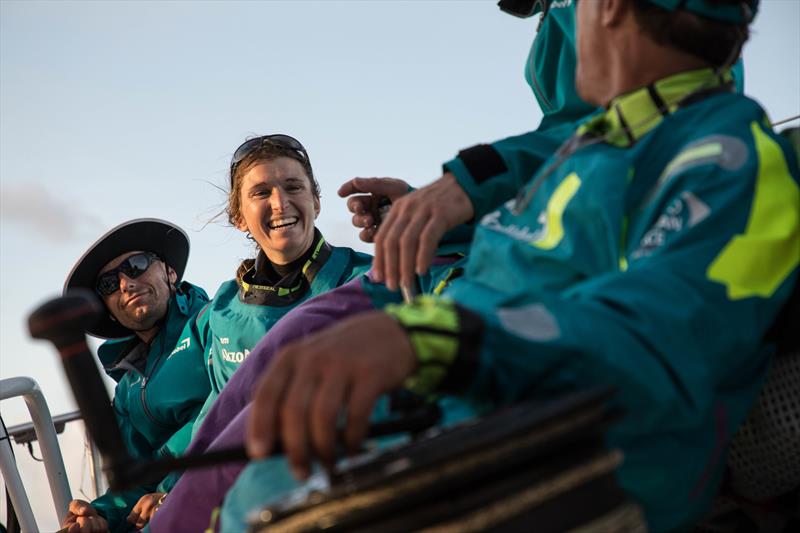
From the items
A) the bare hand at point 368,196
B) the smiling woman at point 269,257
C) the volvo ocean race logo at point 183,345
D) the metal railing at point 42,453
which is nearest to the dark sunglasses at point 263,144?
the smiling woman at point 269,257

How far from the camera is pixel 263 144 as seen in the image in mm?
4258

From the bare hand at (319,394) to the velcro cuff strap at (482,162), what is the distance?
3.42ft

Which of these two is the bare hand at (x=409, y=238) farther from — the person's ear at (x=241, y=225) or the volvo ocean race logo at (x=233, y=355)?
the person's ear at (x=241, y=225)

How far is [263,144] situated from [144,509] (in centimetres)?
169

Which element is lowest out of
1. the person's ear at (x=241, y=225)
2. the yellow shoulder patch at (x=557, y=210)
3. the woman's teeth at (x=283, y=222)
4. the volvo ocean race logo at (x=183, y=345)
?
the volvo ocean race logo at (x=183, y=345)

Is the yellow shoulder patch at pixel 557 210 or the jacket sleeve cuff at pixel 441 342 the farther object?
the yellow shoulder patch at pixel 557 210

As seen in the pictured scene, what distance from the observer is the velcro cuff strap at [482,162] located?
1920 mm

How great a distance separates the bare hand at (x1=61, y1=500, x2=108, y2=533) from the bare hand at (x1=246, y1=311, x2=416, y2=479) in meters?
2.87

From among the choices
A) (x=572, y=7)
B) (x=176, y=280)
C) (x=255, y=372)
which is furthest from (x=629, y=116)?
(x=176, y=280)

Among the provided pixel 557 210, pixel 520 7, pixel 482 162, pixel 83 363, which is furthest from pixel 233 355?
pixel 83 363

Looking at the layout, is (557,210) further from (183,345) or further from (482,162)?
(183,345)

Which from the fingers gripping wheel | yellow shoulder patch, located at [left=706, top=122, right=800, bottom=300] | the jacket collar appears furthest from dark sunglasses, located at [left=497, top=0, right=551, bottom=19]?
the fingers gripping wheel

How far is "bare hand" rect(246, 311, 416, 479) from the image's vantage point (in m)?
0.88

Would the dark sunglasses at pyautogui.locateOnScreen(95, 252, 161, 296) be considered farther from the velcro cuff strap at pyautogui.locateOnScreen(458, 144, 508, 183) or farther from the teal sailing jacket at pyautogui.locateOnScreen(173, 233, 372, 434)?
the velcro cuff strap at pyautogui.locateOnScreen(458, 144, 508, 183)
